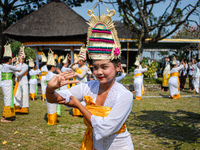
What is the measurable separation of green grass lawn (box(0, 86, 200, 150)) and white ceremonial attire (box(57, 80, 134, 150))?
7.67 ft

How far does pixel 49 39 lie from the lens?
507 inches

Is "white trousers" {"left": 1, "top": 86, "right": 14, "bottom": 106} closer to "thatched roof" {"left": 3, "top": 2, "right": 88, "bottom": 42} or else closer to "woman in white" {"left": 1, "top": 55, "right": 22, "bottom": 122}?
"woman in white" {"left": 1, "top": 55, "right": 22, "bottom": 122}

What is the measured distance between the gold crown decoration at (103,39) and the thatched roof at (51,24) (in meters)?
10.4

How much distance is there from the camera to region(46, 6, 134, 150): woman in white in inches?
68.4

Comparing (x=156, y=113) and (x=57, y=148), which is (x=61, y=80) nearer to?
(x=57, y=148)

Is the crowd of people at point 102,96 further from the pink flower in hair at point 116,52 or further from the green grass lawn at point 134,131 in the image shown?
the green grass lawn at point 134,131

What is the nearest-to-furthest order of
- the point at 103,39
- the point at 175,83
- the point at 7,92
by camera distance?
the point at 103,39
the point at 7,92
the point at 175,83

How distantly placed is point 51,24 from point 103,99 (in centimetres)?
1252

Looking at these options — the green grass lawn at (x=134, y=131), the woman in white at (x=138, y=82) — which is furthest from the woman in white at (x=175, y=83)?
the green grass lawn at (x=134, y=131)

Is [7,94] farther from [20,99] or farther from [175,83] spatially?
[175,83]

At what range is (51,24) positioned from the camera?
13.4 m

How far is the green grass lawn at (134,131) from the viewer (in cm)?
419

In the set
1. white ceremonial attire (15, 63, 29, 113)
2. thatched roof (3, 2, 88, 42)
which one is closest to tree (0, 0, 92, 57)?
thatched roof (3, 2, 88, 42)

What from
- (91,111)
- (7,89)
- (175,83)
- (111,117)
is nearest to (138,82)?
(175,83)
